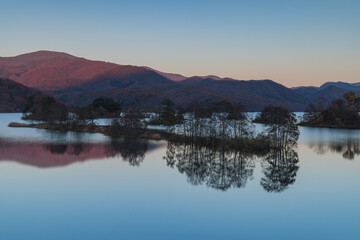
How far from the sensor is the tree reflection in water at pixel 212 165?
2316 cm

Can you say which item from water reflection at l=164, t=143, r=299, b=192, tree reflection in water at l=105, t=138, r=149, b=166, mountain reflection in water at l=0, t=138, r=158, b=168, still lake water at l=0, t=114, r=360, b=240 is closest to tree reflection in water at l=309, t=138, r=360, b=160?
still lake water at l=0, t=114, r=360, b=240

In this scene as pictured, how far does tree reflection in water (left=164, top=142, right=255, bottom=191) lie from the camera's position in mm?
23156

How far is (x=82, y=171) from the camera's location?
26.1m

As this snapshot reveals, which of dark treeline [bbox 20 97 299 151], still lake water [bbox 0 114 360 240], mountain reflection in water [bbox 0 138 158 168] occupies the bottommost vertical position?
still lake water [bbox 0 114 360 240]

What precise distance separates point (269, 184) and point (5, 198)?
18171 millimetres

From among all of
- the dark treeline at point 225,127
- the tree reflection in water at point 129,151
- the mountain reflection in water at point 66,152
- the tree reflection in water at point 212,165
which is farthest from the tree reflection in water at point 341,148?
the tree reflection in water at point 129,151

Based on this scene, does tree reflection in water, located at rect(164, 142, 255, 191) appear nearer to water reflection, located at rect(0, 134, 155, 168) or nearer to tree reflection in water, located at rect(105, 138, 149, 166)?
tree reflection in water, located at rect(105, 138, 149, 166)

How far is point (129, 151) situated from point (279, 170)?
57.9 feet

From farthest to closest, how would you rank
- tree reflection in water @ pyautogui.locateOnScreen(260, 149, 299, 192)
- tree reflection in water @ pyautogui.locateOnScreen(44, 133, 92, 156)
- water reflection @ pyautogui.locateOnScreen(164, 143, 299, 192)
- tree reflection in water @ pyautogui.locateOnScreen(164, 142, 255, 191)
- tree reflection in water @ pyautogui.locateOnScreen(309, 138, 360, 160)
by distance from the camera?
tree reflection in water @ pyautogui.locateOnScreen(309, 138, 360, 160)
tree reflection in water @ pyautogui.locateOnScreen(44, 133, 92, 156)
tree reflection in water @ pyautogui.locateOnScreen(164, 142, 255, 191)
water reflection @ pyautogui.locateOnScreen(164, 143, 299, 192)
tree reflection in water @ pyautogui.locateOnScreen(260, 149, 299, 192)

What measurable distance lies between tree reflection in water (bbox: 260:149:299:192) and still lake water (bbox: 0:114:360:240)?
9 cm

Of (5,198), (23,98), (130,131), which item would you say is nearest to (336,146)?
(130,131)

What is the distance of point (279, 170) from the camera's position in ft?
89.8

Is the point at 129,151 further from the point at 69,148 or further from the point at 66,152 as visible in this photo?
the point at 69,148

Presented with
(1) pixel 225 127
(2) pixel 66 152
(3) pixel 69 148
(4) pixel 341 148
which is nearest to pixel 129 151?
(2) pixel 66 152
